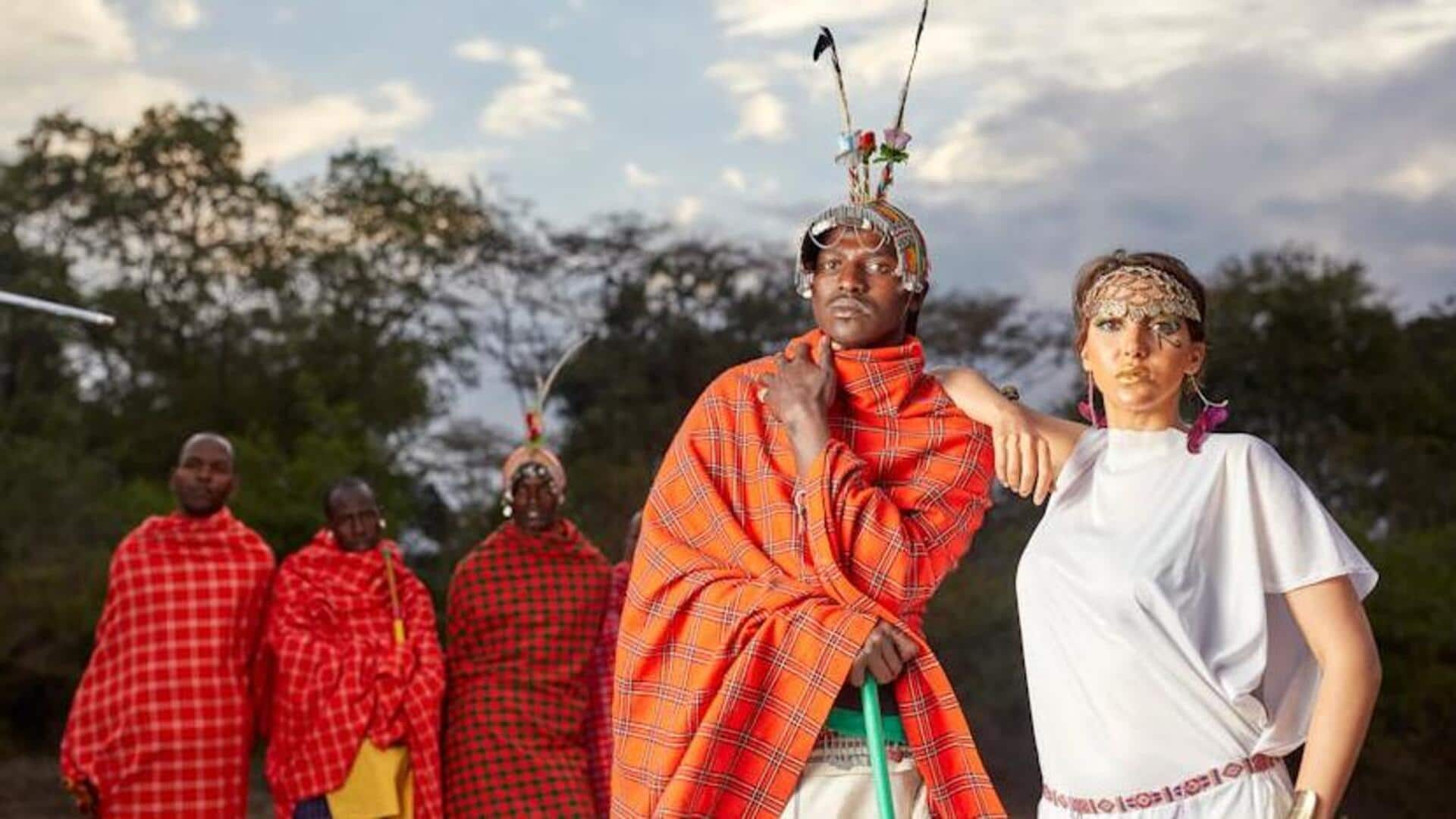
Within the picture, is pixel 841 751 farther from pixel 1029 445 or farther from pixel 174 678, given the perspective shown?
pixel 174 678

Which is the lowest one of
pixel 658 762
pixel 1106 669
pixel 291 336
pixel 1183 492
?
pixel 658 762

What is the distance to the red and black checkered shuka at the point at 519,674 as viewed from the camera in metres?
8.14

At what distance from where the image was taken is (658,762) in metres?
4.38

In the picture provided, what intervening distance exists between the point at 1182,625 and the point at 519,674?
5.07 metres

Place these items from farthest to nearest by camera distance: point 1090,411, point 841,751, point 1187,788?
point 841,751, point 1090,411, point 1187,788

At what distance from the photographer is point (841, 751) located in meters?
4.36

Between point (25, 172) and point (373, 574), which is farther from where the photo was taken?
point (25, 172)

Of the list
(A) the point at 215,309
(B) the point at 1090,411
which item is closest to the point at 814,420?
(B) the point at 1090,411

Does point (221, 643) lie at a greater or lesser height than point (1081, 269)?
lesser

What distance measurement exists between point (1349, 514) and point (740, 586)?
1177cm

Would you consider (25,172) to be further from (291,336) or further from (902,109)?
(902,109)

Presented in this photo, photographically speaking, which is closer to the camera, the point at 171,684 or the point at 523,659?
the point at 171,684

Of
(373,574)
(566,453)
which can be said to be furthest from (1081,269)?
(566,453)

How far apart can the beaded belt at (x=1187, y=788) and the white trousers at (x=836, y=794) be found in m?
0.94
